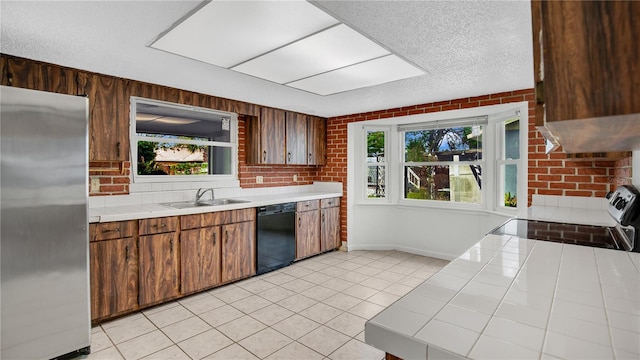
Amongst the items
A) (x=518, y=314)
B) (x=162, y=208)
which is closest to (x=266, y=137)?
(x=162, y=208)

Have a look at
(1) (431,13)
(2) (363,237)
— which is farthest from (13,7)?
(2) (363,237)

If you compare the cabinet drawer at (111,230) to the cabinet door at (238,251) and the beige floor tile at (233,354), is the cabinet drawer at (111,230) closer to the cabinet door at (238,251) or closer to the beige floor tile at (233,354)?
the cabinet door at (238,251)

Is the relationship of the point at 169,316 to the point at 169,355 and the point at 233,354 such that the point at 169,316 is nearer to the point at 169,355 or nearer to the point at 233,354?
the point at 169,355

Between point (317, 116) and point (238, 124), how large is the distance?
1.38 meters

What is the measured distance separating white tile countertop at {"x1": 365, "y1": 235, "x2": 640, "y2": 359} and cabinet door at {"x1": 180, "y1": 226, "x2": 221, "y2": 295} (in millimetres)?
2683

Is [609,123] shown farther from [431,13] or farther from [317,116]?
[317,116]

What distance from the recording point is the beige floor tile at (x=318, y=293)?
3193mm

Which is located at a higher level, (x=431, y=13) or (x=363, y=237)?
(x=431, y=13)

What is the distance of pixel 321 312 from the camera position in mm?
2855

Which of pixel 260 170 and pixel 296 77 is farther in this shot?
pixel 260 170

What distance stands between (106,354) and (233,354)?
919 millimetres

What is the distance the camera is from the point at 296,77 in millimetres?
2939

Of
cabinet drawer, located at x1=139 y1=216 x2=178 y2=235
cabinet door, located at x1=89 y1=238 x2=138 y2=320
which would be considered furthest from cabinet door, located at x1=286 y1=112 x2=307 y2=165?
cabinet door, located at x1=89 y1=238 x2=138 y2=320

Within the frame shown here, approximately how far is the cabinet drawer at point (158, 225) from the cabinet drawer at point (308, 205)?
5.59 feet
